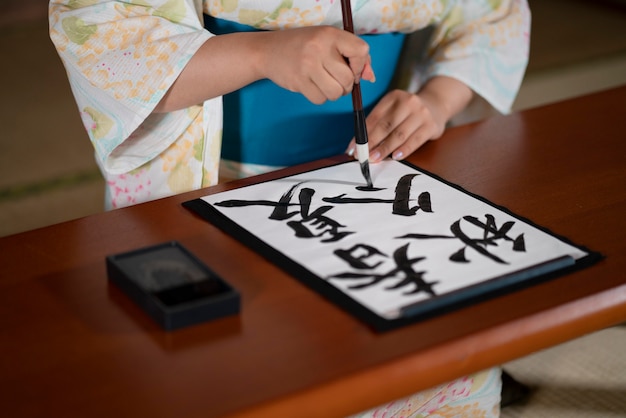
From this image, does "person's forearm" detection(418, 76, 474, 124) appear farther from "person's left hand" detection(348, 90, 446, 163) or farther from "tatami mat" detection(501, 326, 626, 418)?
"tatami mat" detection(501, 326, 626, 418)

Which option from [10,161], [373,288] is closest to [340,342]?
[373,288]

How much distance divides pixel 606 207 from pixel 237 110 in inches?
20.3

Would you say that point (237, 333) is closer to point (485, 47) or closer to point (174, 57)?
point (174, 57)

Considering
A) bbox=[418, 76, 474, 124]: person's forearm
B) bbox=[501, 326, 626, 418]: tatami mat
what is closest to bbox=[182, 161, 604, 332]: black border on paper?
bbox=[418, 76, 474, 124]: person's forearm

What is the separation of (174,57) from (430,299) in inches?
17.4

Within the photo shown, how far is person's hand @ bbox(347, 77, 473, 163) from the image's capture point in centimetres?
97

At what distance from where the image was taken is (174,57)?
0.93m

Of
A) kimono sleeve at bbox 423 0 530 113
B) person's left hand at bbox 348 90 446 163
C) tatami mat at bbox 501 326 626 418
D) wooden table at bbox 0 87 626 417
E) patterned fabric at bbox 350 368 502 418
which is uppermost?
kimono sleeve at bbox 423 0 530 113

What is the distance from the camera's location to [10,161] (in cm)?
223

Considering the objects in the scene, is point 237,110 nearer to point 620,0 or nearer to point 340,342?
point 340,342

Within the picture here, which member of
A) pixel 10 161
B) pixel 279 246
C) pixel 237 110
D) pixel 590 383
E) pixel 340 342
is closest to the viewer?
pixel 340 342

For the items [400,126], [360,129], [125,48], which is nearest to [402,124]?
[400,126]

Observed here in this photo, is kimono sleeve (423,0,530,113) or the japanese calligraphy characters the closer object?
the japanese calligraphy characters

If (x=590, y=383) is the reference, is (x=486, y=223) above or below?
above
